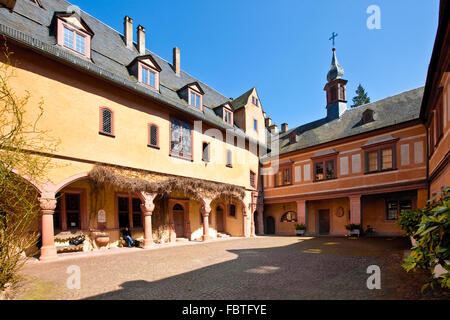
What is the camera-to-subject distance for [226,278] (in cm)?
670

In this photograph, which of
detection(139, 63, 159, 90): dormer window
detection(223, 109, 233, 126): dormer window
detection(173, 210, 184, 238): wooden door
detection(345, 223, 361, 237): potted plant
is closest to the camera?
detection(139, 63, 159, 90): dormer window

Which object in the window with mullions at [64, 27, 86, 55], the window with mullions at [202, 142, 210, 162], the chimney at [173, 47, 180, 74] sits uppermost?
the chimney at [173, 47, 180, 74]

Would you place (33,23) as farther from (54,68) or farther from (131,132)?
(131,132)

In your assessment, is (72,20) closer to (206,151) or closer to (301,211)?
(206,151)

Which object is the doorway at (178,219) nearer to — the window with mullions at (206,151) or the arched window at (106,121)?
the window with mullions at (206,151)

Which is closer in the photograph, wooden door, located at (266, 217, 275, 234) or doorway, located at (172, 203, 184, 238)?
doorway, located at (172, 203, 184, 238)

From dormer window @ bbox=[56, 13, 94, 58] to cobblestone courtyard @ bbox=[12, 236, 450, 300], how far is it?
371 inches

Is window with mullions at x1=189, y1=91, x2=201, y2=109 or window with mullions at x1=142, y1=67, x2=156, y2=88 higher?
window with mullions at x1=142, y1=67, x2=156, y2=88

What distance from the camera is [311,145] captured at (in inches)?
821

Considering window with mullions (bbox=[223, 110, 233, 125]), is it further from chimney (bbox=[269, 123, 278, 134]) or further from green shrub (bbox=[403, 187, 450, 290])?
green shrub (bbox=[403, 187, 450, 290])

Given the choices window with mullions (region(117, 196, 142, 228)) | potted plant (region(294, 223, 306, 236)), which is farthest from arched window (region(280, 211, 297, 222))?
window with mullions (region(117, 196, 142, 228))

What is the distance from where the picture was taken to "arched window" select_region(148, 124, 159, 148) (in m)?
13.9

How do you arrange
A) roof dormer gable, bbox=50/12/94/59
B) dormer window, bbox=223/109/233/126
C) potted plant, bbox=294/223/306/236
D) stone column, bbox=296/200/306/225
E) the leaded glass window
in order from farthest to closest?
stone column, bbox=296/200/306/225 < potted plant, bbox=294/223/306/236 < dormer window, bbox=223/109/233/126 < the leaded glass window < roof dormer gable, bbox=50/12/94/59
